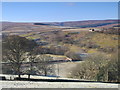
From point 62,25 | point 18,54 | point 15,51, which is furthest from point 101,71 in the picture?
point 62,25

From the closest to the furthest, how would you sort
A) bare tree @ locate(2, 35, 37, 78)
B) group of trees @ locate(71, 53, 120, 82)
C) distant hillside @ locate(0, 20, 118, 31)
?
bare tree @ locate(2, 35, 37, 78), group of trees @ locate(71, 53, 120, 82), distant hillside @ locate(0, 20, 118, 31)

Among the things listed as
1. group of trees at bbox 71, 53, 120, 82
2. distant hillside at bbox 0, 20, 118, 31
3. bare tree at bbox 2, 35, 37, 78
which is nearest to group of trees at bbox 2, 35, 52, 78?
bare tree at bbox 2, 35, 37, 78

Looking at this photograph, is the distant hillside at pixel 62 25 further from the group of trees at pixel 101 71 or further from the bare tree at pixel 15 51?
the bare tree at pixel 15 51

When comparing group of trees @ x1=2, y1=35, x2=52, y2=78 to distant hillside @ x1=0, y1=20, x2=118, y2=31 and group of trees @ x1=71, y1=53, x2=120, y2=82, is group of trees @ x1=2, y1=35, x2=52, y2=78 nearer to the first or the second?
group of trees @ x1=71, y1=53, x2=120, y2=82

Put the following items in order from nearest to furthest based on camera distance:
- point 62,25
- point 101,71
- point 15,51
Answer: point 15,51
point 101,71
point 62,25

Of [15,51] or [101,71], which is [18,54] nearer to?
[15,51]

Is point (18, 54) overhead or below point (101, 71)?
overhead

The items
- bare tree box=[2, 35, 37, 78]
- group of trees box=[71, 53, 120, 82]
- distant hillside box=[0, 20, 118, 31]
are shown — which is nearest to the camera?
bare tree box=[2, 35, 37, 78]

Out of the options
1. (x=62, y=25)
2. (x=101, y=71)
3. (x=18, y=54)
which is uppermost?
(x=62, y=25)

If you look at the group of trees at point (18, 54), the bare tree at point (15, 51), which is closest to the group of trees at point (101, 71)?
the group of trees at point (18, 54)

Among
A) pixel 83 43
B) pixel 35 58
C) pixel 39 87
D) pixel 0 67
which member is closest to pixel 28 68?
pixel 35 58

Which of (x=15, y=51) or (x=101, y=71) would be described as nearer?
(x=15, y=51)

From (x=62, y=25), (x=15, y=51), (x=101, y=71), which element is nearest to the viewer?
(x=15, y=51)

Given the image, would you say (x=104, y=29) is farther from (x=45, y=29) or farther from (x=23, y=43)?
(x=23, y=43)
